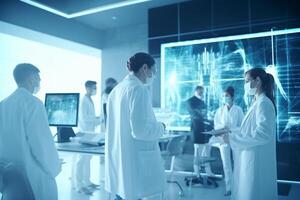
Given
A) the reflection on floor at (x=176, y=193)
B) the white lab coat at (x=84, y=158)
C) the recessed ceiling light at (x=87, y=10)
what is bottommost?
the reflection on floor at (x=176, y=193)

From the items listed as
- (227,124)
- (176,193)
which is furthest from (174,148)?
(227,124)

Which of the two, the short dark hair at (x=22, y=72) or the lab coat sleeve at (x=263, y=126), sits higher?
the short dark hair at (x=22, y=72)

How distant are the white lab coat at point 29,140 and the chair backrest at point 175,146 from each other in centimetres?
194

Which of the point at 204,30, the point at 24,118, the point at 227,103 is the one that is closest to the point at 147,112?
the point at 24,118

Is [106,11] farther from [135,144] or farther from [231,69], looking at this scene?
[135,144]

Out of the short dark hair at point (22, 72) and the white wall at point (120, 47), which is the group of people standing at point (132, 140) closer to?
the short dark hair at point (22, 72)

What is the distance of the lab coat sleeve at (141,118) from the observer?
5.49 ft

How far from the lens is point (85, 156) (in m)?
3.51

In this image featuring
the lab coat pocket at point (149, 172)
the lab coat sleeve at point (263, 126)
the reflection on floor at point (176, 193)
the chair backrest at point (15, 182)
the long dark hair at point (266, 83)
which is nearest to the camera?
the chair backrest at point (15, 182)

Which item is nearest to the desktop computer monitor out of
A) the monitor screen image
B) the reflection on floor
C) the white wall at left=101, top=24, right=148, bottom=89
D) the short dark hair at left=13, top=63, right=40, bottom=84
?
the monitor screen image

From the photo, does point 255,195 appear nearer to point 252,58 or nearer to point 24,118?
point 24,118

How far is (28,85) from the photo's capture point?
1.79 m

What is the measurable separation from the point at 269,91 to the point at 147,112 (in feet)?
3.44

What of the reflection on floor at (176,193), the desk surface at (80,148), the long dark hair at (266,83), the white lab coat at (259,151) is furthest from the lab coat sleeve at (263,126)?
the reflection on floor at (176,193)
